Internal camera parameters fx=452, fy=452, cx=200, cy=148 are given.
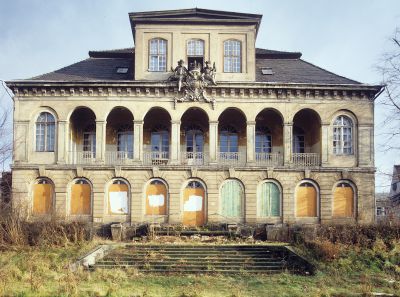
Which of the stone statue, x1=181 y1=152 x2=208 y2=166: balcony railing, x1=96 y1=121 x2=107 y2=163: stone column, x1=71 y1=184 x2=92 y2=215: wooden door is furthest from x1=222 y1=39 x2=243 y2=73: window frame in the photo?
x1=71 y1=184 x2=92 y2=215: wooden door

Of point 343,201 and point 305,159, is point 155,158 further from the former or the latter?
point 343,201

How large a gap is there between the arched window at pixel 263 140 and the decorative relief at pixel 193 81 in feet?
15.2

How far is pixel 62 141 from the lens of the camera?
28.8 m

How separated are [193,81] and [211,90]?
130cm

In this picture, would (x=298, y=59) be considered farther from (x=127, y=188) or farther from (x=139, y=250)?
(x=139, y=250)

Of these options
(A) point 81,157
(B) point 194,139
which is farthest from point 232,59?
(A) point 81,157

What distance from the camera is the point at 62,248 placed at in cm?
2080

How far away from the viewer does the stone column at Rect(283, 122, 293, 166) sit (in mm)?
28922

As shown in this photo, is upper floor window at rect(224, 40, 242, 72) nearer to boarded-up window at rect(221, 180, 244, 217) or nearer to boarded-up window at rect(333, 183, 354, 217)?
boarded-up window at rect(221, 180, 244, 217)

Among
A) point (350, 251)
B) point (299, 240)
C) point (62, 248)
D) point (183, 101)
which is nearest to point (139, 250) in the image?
point (62, 248)

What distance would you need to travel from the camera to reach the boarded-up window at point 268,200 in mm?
28328

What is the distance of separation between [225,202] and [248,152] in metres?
3.53

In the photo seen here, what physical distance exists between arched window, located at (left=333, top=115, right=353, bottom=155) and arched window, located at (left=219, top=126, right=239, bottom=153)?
6560 millimetres

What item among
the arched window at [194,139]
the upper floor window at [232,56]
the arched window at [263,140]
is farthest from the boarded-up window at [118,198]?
the upper floor window at [232,56]
